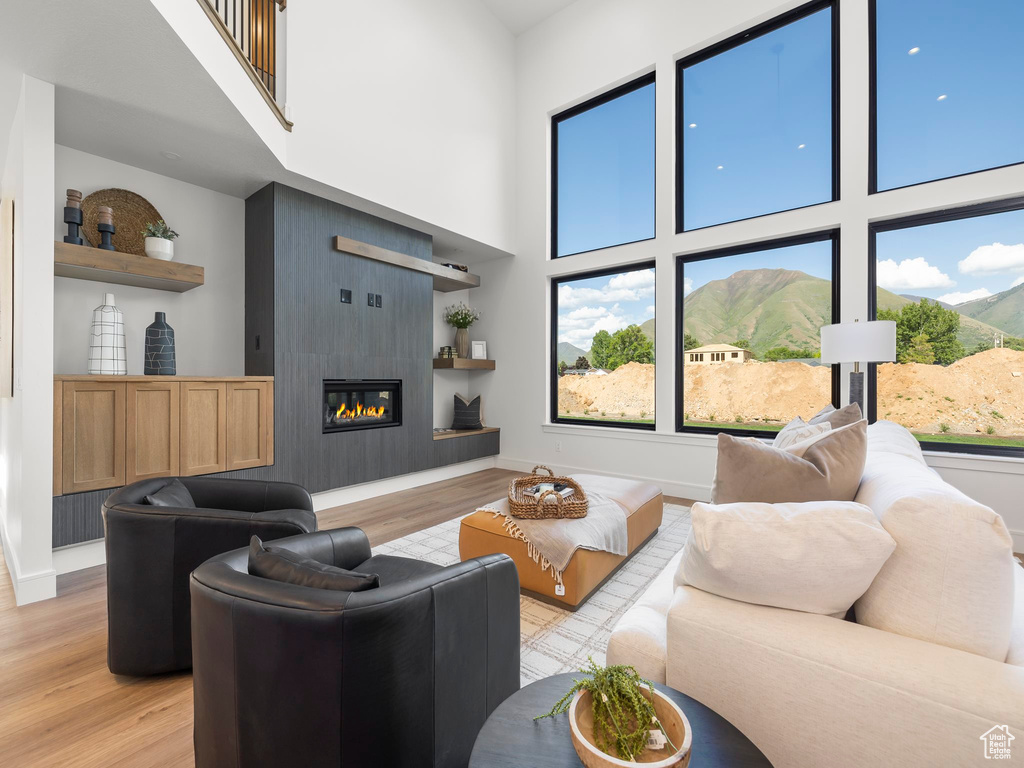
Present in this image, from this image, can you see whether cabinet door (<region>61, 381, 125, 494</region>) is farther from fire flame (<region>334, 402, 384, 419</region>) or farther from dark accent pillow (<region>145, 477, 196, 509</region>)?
fire flame (<region>334, 402, 384, 419</region>)

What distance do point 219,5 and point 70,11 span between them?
109 centimetres

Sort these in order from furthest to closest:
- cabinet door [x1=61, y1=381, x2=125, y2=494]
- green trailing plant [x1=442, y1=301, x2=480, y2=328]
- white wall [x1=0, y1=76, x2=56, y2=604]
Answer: green trailing plant [x1=442, y1=301, x2=480, y2=328], cabinet door [x1=61, y1=381, x2=125, y2=494], white wall [x1=0, y1=76, x2=56, y2=604]

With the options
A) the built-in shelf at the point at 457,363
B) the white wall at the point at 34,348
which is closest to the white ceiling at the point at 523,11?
the built-in shelf at the point at 457,363

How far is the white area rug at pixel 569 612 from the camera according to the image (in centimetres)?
189

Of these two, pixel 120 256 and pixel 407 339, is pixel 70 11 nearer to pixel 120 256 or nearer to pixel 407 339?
pixel 120 256

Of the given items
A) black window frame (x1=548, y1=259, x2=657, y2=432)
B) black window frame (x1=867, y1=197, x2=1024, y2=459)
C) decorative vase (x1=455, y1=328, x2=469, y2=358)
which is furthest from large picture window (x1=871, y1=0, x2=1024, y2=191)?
decorative vase (x1=455, y1=328, x2=469, y2=358)

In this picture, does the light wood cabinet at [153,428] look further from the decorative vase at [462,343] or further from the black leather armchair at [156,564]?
the decorative vase at [462,343]

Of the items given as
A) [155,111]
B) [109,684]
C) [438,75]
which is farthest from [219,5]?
[109,684]

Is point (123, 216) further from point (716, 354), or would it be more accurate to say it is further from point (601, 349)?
point (716, 354)

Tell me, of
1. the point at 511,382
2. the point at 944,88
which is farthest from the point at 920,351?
the point at 511,382

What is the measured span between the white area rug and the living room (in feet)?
0.09

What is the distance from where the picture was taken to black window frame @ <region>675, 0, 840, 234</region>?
12.7 feet

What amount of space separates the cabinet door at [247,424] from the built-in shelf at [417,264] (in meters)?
1.45

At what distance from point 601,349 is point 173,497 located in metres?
4.24
